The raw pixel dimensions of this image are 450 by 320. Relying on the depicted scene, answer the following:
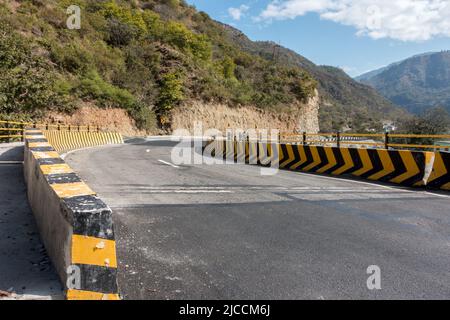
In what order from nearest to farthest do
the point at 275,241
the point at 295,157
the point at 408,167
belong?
the point at 275,241 < the point at 408,167 < the point at 295,157

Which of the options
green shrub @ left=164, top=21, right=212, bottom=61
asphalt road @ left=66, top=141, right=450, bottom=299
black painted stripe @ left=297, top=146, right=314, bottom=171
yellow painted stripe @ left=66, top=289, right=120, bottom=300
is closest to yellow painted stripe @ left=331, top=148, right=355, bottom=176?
black painted stripe @ left=297, top=146, right=314, bottom=171

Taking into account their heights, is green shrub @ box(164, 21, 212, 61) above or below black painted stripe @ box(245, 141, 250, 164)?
above

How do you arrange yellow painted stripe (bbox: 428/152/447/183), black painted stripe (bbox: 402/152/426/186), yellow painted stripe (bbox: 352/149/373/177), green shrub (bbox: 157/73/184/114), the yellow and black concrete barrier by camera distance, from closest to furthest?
yellow painted stripe (bbox: 428/152/447/183) → black painted stripe (bbox: 402/152/426/186) → the yellow and black concrete barrier → yellow painted stripe (bbox: 352/149/373/177) → green shrub (bbox: 157/73/184/114)

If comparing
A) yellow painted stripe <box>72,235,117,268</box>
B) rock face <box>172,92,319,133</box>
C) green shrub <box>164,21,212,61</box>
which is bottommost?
yellow painted stripe <box>72,235,117,268</box>

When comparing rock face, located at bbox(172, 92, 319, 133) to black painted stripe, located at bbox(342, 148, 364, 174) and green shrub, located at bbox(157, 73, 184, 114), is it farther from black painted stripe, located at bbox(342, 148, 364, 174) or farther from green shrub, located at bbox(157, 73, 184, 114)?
black painted stripe, located at bbox(342, 148, 364, 174)

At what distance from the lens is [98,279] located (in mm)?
2996

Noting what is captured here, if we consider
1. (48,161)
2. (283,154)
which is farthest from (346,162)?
(48,161)

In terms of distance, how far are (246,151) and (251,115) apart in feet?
130

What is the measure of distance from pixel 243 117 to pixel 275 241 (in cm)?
4999

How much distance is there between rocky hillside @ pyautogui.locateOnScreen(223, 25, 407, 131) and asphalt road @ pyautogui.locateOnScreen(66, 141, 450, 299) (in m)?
93.6

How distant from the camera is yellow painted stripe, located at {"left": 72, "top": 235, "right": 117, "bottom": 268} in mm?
2939

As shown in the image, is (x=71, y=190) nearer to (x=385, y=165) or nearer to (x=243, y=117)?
(x=385, y=165)
